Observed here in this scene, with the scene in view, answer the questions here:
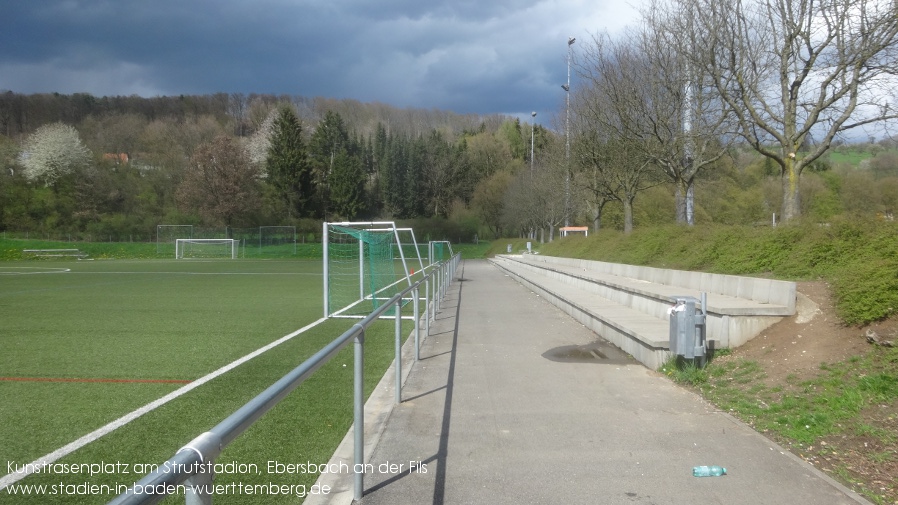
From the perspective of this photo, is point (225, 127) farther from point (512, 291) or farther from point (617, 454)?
point (617, 454)

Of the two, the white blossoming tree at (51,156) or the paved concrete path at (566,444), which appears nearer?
the paved concrete path at (566,444)

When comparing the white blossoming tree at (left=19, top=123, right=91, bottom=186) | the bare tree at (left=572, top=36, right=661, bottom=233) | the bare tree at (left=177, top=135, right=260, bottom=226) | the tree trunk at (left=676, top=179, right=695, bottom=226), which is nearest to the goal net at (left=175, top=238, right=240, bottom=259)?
the bare tree at (left=177, top=135, right=260, bottom=226)

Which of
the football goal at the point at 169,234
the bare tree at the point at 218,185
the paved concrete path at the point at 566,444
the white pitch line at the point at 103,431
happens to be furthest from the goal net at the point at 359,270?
the bare tree at the point at 218,185

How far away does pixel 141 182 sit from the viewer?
73875 mm

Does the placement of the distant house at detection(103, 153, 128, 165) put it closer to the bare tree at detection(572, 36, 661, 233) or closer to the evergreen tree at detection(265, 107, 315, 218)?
the evergreen tree at detection(265, 107, 315, 218)

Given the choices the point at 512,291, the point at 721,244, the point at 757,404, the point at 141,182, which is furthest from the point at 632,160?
the point at 141,182

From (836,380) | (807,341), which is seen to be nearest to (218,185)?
(807,341)

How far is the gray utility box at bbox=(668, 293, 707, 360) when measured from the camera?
7105mm

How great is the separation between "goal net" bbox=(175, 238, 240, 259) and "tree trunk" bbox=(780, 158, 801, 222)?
162 feet

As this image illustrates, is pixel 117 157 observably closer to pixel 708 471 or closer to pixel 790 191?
pixel 790 191

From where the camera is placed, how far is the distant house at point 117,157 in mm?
78744

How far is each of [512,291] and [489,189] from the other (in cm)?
5632

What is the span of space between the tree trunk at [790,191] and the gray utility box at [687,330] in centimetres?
970

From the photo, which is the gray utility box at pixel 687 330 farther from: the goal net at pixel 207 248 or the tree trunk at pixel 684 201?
the goal net at pixel 207 248
